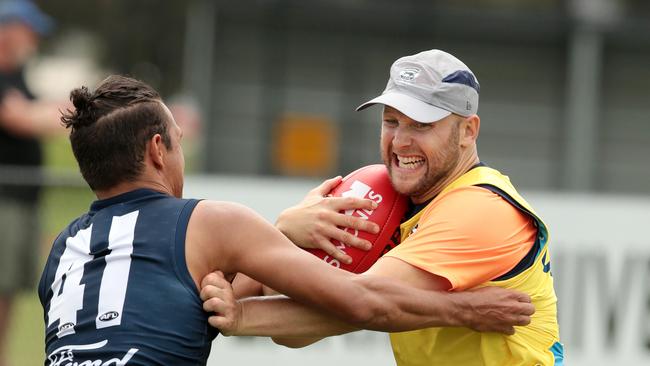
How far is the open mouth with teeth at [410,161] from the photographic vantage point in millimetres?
4340

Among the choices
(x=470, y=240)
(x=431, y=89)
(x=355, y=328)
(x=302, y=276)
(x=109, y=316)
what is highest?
(x=431, y=89)

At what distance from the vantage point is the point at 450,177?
4.40 metres

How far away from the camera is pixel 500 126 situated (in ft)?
53.0

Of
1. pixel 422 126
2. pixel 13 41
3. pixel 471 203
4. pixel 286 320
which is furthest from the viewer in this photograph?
pixel 13 41

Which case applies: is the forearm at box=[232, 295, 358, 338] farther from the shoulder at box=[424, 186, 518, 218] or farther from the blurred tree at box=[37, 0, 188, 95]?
the blurred tree at box=[37, 0, 188, 95]

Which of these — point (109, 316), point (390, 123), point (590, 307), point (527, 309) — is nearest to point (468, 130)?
point (390, 123)

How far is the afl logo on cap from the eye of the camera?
170 inches

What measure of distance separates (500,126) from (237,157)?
147 inches

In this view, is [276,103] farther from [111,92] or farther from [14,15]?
[111,92]

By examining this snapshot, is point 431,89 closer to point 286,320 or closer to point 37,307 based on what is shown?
point 286,320

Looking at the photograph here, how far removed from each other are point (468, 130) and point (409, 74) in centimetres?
33

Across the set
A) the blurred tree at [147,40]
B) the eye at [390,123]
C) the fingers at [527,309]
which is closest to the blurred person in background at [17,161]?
the eye at [390,123]

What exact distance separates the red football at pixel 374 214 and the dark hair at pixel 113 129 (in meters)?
0.86

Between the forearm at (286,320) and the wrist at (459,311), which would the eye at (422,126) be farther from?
the forearm at (286,320)
